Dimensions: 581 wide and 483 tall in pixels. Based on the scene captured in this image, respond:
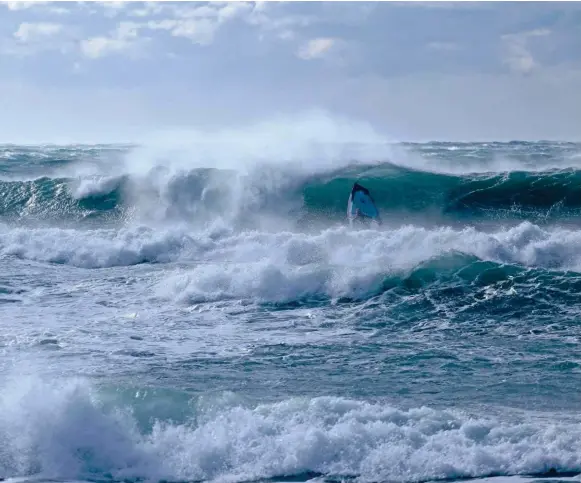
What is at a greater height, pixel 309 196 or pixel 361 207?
pixel 309 196

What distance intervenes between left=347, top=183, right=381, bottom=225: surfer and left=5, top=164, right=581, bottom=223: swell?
48 centimetres

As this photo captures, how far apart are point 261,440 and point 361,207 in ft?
45.9

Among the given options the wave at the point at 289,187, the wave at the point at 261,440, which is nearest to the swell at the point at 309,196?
the wave at the point at 289,187

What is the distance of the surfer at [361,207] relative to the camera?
2039cm

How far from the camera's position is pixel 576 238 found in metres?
15.0

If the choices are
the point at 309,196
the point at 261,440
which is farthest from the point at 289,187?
the point at 261,440

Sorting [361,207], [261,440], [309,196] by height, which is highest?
[309,196]

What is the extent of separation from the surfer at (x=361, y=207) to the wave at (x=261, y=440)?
492 inches

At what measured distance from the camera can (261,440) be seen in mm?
7312

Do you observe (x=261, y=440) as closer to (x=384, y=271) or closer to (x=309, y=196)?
(x=384, y=271)

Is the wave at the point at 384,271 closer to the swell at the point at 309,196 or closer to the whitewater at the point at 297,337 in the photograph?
the whitewater at the point at 297,337

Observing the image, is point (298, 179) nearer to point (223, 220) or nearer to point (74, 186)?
point (223, 220)

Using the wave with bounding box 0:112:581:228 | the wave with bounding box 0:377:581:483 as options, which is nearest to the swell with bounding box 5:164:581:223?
the wave with bounding box 0:112:581:228

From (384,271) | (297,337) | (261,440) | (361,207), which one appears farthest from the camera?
(361,207)
